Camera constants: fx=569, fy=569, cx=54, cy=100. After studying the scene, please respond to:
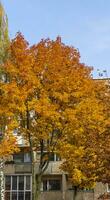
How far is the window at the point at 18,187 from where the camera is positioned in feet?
219

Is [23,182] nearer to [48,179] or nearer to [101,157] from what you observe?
[48,179]

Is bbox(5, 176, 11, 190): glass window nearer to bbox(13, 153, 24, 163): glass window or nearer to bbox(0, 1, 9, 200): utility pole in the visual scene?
bbox(13, 153, 24, 163): glass window

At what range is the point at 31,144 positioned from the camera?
134ft

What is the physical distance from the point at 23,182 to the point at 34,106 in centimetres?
2971

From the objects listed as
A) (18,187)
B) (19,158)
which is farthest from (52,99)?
(19,158)

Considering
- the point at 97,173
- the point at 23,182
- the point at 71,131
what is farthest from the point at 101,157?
the point at 23,182

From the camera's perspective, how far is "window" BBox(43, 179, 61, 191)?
68000 mm

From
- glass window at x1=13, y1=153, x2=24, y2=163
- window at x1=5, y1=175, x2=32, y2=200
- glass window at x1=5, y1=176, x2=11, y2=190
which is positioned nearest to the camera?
window at x1=5, y1=175, x2=32, y2=200

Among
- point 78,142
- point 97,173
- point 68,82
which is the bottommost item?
point 97,173

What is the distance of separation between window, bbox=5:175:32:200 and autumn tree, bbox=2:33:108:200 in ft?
84.3

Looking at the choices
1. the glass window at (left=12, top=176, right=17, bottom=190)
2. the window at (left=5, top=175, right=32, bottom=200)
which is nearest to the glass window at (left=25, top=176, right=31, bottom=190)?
the window at (left=5, top=175, right=32, bottom=200)

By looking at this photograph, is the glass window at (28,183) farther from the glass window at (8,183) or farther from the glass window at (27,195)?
the glass window at (8,183)

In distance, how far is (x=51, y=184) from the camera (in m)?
68.2

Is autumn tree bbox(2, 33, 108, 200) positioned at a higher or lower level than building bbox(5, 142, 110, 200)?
higher
